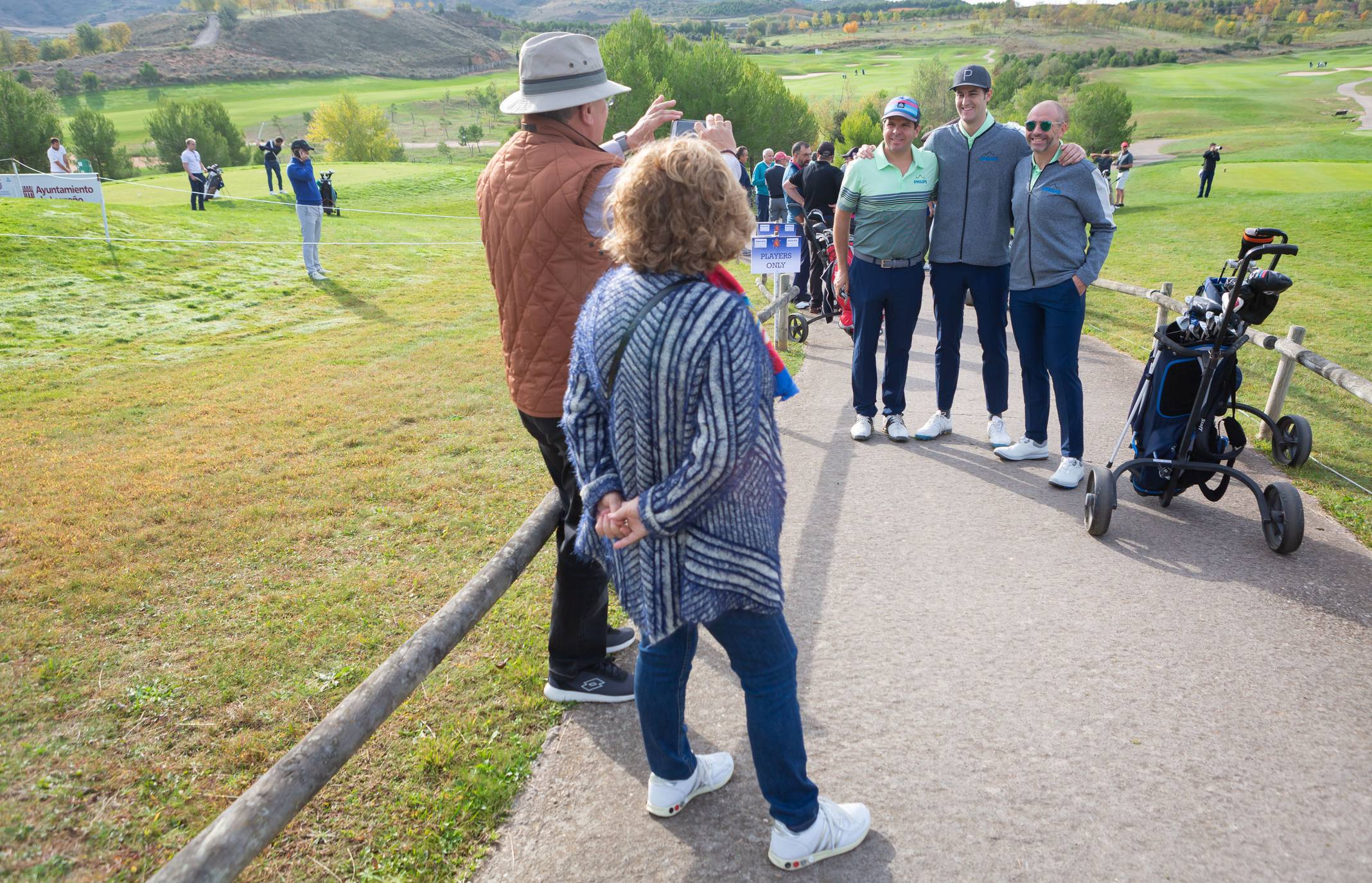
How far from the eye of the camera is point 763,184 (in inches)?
695

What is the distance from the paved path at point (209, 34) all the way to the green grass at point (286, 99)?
27452 mm

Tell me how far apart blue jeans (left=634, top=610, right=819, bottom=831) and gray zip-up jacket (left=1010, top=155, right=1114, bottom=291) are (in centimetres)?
371

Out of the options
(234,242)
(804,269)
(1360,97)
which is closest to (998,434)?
(804,269)

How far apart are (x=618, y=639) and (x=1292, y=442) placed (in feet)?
15.8

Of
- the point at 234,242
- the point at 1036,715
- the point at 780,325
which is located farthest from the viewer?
the point at 234,242

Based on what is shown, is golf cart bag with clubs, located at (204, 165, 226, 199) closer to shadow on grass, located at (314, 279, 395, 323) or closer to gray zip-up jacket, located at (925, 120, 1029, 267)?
shadow on grass, located at (314, 279, 395, 323)

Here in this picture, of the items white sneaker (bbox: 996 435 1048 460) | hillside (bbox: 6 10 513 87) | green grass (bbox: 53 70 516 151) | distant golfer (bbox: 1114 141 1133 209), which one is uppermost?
hillside (bbox: 6 10 513 87)

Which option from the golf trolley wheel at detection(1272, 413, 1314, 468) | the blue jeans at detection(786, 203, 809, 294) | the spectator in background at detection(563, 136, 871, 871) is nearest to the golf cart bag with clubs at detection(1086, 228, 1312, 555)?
the golf trolley wheel at detection(1272, 413, 1314, 468)

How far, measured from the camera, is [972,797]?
105 inches

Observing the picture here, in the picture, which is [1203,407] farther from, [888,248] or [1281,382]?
[888,248]

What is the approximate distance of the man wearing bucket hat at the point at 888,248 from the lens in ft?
17.7

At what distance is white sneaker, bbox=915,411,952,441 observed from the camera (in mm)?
6059

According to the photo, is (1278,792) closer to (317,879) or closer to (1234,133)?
(317,879)

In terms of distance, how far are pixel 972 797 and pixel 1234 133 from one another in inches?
2664
